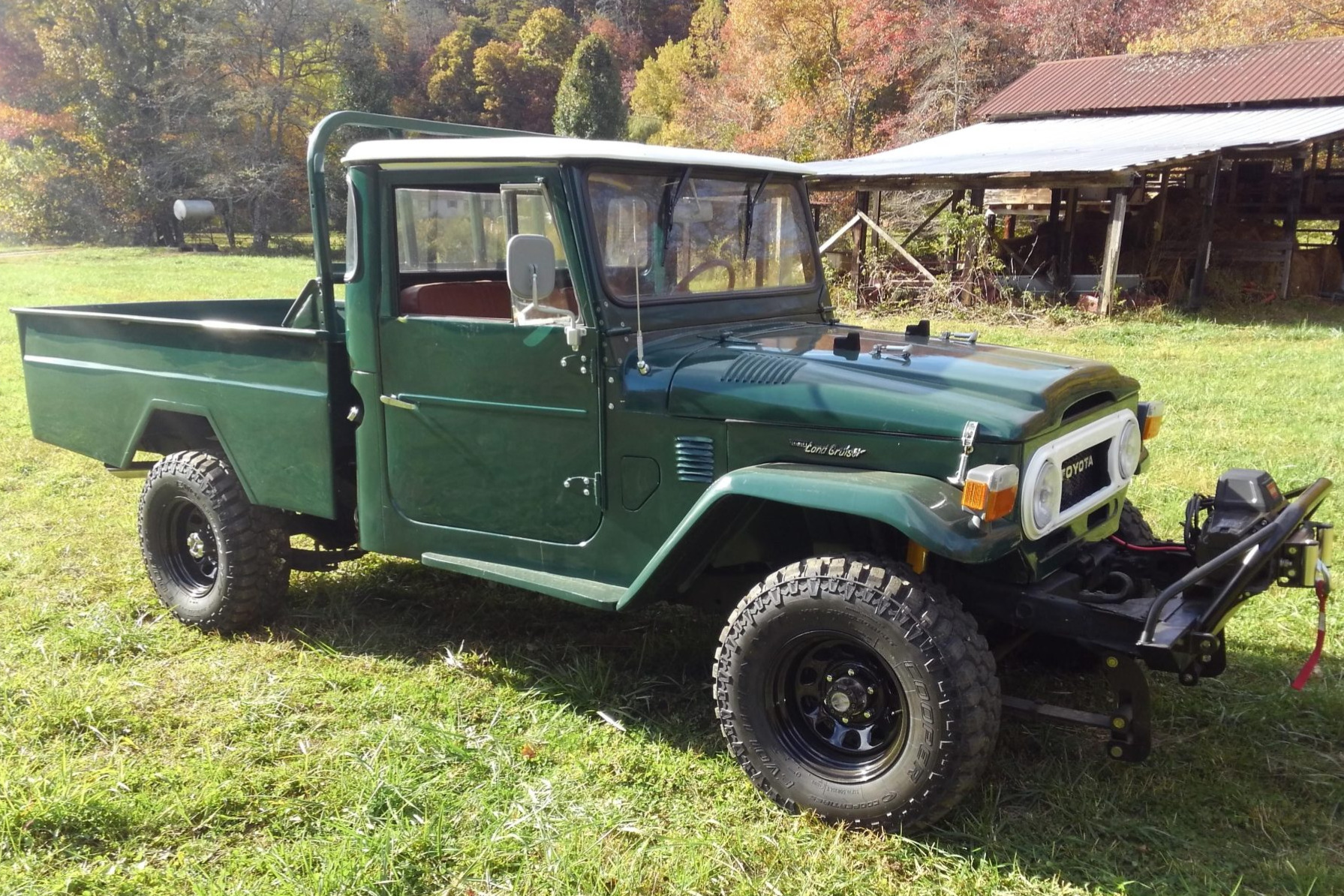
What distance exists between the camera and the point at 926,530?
8.59 ft

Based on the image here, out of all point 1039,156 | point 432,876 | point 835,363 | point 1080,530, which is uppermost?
point 1039,156

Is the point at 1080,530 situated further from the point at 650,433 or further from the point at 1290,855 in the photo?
the point at 650,433

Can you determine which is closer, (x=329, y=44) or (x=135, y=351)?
(x=135, y=351)

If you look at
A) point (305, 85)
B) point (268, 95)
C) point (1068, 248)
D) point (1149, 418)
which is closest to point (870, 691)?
point (1149, 418)

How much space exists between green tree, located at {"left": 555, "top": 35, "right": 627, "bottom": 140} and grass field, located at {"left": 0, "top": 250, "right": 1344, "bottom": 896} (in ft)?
107

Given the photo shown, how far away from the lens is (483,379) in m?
3.52

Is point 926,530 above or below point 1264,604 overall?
above

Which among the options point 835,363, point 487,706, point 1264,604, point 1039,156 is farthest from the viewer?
point 1039,156

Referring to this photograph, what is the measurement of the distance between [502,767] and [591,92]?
115 feet

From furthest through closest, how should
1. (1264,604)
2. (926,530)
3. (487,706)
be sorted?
(1264,604) < (487,706) < (926,530)

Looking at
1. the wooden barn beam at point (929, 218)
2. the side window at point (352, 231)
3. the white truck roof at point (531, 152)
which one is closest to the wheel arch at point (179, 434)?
the side window at point (352, 231)

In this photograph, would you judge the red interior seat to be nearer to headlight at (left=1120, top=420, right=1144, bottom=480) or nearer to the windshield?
the windshield

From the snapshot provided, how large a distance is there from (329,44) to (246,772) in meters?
36.4

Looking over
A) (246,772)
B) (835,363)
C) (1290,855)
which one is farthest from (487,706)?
(1290,855)
